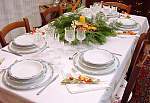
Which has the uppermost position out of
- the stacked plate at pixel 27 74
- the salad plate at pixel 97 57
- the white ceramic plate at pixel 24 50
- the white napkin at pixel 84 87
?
the salad plate at pixel 97 57

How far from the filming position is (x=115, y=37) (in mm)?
1688

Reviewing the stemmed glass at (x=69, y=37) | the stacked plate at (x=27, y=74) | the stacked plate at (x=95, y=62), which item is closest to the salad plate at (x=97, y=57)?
the stacked plate at (x=95, y=62)

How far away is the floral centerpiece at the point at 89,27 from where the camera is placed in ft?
5.07

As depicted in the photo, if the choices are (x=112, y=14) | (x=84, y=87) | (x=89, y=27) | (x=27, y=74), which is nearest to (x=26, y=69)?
(x=27, y=74)

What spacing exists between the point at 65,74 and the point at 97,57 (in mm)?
249

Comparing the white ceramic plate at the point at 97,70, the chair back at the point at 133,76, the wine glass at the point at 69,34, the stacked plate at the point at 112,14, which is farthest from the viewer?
the stacked plate at the point at 112,14

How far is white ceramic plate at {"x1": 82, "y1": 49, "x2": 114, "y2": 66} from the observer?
1.27 meters

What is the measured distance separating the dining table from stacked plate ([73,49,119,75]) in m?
0.03

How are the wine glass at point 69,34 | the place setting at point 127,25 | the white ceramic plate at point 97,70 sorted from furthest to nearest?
the place setting at point 127,25, the wine glass at point 69,34, the white ceramic plate at point 97,70

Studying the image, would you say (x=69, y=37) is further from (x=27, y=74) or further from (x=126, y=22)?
(x=126, y=22)

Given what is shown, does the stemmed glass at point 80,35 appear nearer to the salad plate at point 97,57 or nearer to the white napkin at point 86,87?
the salad plate at point 97,57

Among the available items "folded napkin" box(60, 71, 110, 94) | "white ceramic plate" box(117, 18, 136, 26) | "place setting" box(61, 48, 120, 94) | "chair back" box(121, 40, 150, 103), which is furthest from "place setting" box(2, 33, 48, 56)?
"white ceramic plate" box(117, 18, 136, 26)

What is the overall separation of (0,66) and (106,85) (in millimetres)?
650

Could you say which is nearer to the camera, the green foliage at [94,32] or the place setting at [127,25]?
the green foliage at [94,32]
